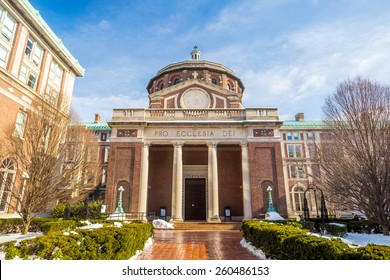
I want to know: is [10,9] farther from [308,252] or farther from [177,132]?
[308,252]

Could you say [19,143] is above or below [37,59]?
below

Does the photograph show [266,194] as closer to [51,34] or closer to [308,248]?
[308,248]

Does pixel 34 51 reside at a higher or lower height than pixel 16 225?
higher

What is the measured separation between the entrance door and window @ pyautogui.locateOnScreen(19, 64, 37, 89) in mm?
17404

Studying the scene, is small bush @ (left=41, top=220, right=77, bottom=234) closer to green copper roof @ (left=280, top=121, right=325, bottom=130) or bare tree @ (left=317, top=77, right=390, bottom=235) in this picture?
bare tree @ (left=317, top=77, right=390, bottom=235)

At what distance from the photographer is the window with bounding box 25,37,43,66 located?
72.9ft

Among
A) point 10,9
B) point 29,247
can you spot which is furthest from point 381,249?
point 10,9

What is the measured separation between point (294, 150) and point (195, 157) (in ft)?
74.9

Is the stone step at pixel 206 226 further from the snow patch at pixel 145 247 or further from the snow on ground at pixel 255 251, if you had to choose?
the snow on ground at pixel 255 251

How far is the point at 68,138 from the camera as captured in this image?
1606cm

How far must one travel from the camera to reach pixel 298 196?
38.6 m

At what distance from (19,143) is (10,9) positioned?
13011 mm

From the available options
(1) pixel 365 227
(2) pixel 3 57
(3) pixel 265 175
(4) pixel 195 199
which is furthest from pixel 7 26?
(1) pixel 365 227

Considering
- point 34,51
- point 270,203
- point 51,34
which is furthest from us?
point 51,34
